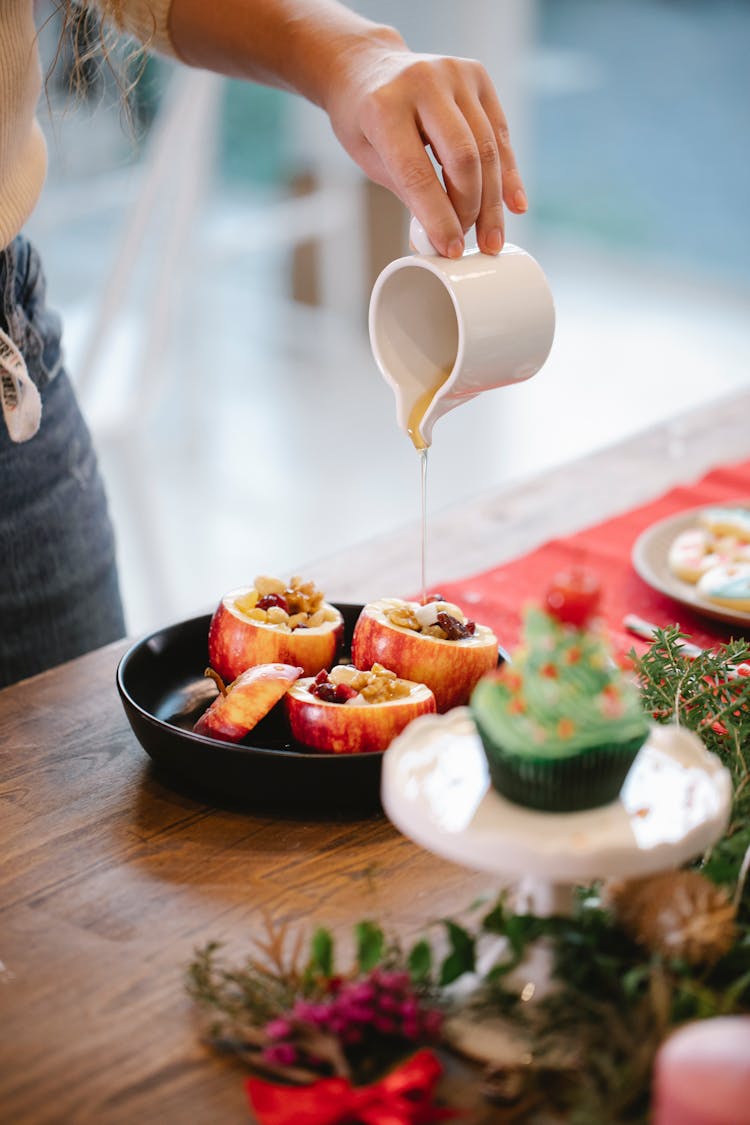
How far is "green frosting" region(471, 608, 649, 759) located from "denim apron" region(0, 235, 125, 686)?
0.78 meters

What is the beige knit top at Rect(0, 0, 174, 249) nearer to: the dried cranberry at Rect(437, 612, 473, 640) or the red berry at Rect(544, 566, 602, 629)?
the dried cranberry at Rect(437, 612, 473, 640)

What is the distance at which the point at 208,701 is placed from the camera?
1.10 meters

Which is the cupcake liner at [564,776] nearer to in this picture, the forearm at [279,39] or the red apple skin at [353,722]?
the red apple skin at [353,722]

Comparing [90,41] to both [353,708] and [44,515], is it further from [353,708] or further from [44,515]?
[353,708]

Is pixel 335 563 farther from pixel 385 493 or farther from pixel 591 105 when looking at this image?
pixel 591 105

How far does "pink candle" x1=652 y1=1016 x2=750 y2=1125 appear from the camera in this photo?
564 millimetres

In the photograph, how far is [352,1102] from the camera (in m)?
0.67

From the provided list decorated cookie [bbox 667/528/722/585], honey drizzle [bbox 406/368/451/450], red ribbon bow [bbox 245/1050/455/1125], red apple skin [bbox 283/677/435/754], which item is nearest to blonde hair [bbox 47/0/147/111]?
honey drizzle [bbox 406/368/451/450]

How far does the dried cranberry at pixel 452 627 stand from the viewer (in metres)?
1.05

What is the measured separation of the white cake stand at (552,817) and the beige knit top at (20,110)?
72 centimetres

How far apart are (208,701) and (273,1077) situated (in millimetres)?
418

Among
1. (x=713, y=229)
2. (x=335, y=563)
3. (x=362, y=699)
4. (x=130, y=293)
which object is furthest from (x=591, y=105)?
(x=362, y=699)

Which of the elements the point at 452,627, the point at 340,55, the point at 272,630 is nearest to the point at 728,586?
the point at 452,627

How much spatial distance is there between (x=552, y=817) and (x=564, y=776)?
3cm
